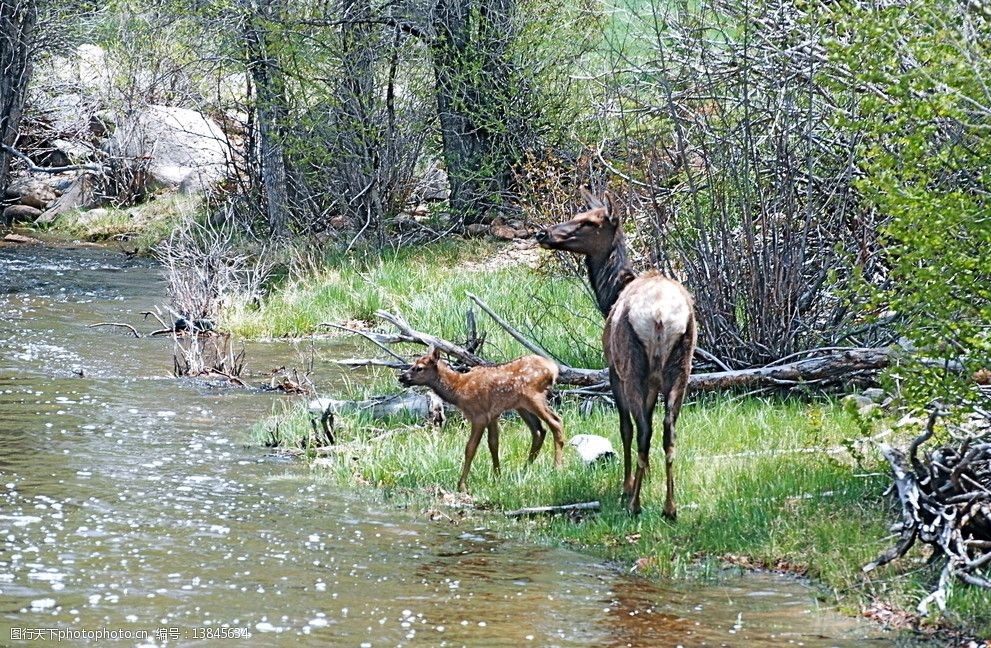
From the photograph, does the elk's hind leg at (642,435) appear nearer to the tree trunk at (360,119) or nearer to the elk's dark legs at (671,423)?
the elk's dark legs at (671,423)

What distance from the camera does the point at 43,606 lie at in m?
7.26

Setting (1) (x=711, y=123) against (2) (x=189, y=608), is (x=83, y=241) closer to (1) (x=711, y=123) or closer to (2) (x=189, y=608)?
(1) (x=711, y=123)

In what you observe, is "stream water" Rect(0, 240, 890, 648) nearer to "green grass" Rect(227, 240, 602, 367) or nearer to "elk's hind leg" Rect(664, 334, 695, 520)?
"elk's hind leg" Rect(664, 334, 695, 520)

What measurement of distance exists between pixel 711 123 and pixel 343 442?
436 centimetres

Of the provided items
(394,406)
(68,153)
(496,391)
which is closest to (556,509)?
(496,391)

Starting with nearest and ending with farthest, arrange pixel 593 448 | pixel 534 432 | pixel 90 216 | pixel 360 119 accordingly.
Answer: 1. pixel 593 448
2. pixel 534 432
3. pixel 360 119
4. pixel 90 216

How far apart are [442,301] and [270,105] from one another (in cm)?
623

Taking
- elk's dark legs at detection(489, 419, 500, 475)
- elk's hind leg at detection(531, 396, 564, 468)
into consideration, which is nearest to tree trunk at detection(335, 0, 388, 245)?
elk's dark legs at detection(489, 419, 500, 475)

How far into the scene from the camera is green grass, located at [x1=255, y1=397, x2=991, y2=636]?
786cm

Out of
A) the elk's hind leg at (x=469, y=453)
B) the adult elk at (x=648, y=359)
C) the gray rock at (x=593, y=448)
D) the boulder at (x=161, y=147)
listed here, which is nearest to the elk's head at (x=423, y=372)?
the elk's hind leg at (x=469, y=453)

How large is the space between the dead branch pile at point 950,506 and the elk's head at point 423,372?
3649 millimetres

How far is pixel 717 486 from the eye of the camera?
930 cm

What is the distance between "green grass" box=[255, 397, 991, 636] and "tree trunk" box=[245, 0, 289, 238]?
420 inches

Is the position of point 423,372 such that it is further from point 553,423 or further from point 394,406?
point 394,406
